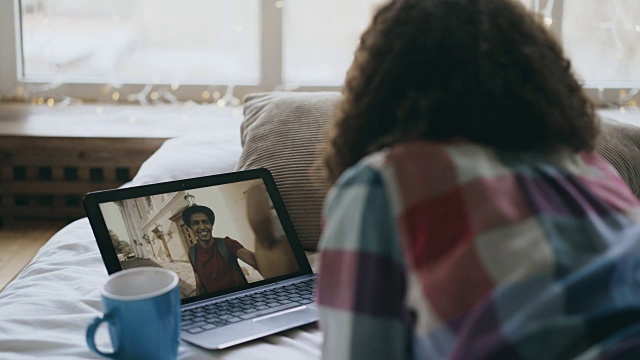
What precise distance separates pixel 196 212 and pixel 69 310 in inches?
8.4

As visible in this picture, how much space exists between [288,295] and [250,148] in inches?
14.2

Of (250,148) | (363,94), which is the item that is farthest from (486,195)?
(250,148)

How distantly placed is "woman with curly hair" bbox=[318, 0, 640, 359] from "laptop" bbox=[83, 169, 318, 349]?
33cm

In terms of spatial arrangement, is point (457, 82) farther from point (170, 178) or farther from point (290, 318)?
point (170, 178)

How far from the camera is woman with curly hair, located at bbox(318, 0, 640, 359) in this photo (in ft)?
1.91

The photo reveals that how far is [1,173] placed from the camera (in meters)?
2.04

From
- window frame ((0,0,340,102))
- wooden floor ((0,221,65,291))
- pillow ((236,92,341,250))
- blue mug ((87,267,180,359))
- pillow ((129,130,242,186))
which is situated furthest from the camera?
window frame ((0,0,340,102))

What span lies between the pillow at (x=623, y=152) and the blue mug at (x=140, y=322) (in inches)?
30.9

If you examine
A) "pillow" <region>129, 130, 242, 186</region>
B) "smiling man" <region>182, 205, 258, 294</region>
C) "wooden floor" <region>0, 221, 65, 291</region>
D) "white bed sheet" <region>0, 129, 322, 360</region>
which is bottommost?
"wooden floor" <region>0, 221, 65, 291</region>

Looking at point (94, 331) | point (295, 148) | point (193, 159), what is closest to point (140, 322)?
point (94, 331)

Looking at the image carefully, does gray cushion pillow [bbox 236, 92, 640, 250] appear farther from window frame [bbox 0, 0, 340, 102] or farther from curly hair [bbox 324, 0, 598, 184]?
window frame [bbox 0, 0, 340, 102]

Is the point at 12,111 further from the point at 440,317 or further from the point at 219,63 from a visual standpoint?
the point at 440,317

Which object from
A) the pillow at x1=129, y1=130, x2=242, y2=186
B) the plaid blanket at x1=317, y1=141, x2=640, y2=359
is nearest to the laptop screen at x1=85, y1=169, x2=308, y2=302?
the pillow at x1=129, y1=130, x2=242, y2=186

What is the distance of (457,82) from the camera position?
2.19 ft
